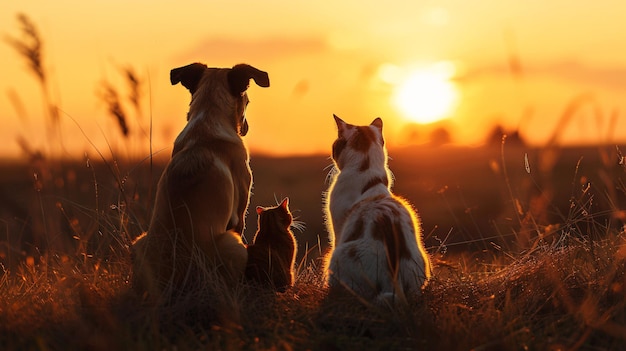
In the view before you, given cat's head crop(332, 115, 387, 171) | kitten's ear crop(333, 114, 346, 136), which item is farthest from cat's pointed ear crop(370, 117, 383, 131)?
kitten's ear crop(333, 114, 346, 136)

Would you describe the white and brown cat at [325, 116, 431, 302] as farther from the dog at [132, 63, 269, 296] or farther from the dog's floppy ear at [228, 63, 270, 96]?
the dog's floppy ear at [228, 63, 270, 96]

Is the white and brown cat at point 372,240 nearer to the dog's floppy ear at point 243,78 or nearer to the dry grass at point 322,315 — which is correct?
the dry grass at point 322,315

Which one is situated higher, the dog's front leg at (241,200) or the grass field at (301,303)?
the dog's front leg at (241,200)

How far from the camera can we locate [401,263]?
5.83m

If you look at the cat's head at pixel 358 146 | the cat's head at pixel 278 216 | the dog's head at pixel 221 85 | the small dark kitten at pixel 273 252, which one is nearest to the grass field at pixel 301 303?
the small dark kitten at pixel 273 252

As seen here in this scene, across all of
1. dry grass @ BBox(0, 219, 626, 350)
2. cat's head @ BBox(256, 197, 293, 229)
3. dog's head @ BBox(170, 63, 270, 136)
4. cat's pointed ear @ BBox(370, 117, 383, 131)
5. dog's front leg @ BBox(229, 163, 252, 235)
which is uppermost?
dog's head @ BBox(170, 63, 270, 136)

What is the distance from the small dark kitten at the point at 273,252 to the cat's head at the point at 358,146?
79 centimetres

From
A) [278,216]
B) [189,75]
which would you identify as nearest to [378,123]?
[278,216]

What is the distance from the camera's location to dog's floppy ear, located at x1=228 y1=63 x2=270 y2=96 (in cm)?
668

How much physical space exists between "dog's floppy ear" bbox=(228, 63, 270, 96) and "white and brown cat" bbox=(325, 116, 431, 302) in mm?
1192

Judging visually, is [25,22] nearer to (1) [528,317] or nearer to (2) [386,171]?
(2) [386,171]

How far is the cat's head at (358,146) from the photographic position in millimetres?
7285

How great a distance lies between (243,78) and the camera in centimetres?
671

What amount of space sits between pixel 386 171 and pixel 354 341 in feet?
9.21
